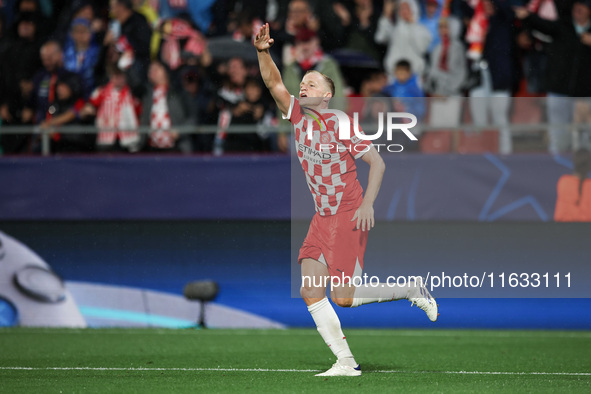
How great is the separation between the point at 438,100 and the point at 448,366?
145 inches

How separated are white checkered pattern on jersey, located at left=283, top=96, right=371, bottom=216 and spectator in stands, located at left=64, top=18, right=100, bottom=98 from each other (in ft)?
19.6

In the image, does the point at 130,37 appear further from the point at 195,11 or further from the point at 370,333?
the point at 370,333

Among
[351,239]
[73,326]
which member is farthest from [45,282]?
[351,239]

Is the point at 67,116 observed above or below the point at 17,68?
below

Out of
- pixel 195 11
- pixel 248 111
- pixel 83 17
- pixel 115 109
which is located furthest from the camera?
pixel 83 17

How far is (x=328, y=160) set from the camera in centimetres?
776

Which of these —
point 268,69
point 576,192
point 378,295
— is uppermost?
point 268,69

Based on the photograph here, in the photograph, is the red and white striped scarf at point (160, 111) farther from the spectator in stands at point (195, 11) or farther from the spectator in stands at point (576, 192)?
the spectator in stands at point (576, 192)

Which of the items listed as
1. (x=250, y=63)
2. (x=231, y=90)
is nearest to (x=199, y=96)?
(x=231, y=90)

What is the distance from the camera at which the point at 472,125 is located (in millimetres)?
11156

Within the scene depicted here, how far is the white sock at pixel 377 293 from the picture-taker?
771 cm

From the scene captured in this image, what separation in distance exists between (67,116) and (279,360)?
494 centimetres

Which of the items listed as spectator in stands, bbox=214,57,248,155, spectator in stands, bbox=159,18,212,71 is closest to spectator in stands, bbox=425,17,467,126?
spectator in stands, bbox=214,57,248,155

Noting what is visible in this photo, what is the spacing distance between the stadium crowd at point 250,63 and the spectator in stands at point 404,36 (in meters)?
0.02
